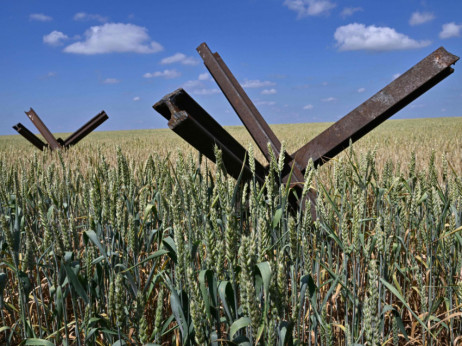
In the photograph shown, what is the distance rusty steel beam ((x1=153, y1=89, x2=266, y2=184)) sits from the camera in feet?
6.28

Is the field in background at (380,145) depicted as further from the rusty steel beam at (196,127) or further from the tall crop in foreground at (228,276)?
the tall crop in foreground at (228,276)

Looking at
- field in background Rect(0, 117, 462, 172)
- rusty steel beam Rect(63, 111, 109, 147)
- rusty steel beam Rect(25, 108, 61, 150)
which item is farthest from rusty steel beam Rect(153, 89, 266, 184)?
rusty steel beam Rect(63, 111, 109, 147)

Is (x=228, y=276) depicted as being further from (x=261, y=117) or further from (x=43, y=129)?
(x=43, y=129)

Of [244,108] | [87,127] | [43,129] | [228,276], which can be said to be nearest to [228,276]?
[228,276]

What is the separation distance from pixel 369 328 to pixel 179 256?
40cm

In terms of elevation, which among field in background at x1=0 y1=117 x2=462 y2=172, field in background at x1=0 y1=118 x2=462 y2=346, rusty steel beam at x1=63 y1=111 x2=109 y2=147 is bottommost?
field in background at x1=0 y1=118 x2=462 y2=346

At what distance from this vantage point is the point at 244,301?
31.5 inches

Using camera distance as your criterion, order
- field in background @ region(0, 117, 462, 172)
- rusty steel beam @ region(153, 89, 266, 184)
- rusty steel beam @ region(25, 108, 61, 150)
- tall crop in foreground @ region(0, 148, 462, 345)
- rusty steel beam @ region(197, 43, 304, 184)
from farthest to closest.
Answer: rusty steel beam @ region(25, 108, 61, 150), field in background @ region(0, 117, 462, 172), rusty steel beam @ region(197, 43, 304, 184), rusty steel beam @ region(153, 89, 266, 184), tall crop in foreground @ region(0, 148, 462, 345)

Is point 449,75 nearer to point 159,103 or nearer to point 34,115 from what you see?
point 159,103

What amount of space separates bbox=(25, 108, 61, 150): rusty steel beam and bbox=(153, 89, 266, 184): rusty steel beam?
614 centimetres

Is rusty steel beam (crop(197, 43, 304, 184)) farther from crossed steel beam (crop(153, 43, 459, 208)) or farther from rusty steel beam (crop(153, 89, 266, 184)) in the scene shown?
rusty steel beam (crop(153, 89, 266, 184))

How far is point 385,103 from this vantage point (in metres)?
2.32

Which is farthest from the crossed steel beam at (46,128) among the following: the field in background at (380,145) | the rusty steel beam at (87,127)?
the field in background at (380,145)

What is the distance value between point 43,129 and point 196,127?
6.67m
